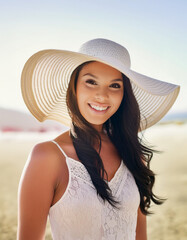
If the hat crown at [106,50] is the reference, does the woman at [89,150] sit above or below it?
below

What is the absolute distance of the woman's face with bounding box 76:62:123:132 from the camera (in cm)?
180

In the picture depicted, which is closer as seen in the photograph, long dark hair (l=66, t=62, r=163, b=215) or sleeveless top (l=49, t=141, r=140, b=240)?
sleeveless top (l=49, t=141, r=140, b=240)

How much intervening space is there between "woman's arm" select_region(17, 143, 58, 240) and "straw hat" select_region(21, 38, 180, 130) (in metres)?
0.72

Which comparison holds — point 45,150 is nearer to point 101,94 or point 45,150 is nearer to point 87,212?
point 87,212

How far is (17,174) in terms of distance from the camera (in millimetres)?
7098

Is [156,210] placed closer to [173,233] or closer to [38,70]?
[173,233]

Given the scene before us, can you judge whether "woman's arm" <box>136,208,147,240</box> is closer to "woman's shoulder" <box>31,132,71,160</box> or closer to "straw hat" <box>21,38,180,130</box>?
"straw hat" <box>21,38,180,130</box>

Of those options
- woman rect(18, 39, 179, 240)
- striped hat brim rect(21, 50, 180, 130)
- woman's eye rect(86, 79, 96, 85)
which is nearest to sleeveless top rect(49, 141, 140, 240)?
woman rect(18, 39, 179, 240)

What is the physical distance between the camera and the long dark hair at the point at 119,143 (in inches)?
67.7

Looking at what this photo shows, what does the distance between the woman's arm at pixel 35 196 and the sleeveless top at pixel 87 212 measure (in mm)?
88

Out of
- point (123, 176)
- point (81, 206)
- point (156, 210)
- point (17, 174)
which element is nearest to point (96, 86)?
point (123, 176)

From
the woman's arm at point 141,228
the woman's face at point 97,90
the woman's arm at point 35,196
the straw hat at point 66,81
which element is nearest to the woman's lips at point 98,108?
the woman's face at point 97,90

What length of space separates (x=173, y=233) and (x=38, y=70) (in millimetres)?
3199

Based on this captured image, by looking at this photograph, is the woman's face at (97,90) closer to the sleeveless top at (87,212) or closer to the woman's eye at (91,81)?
the woman's eye at (91,81)
